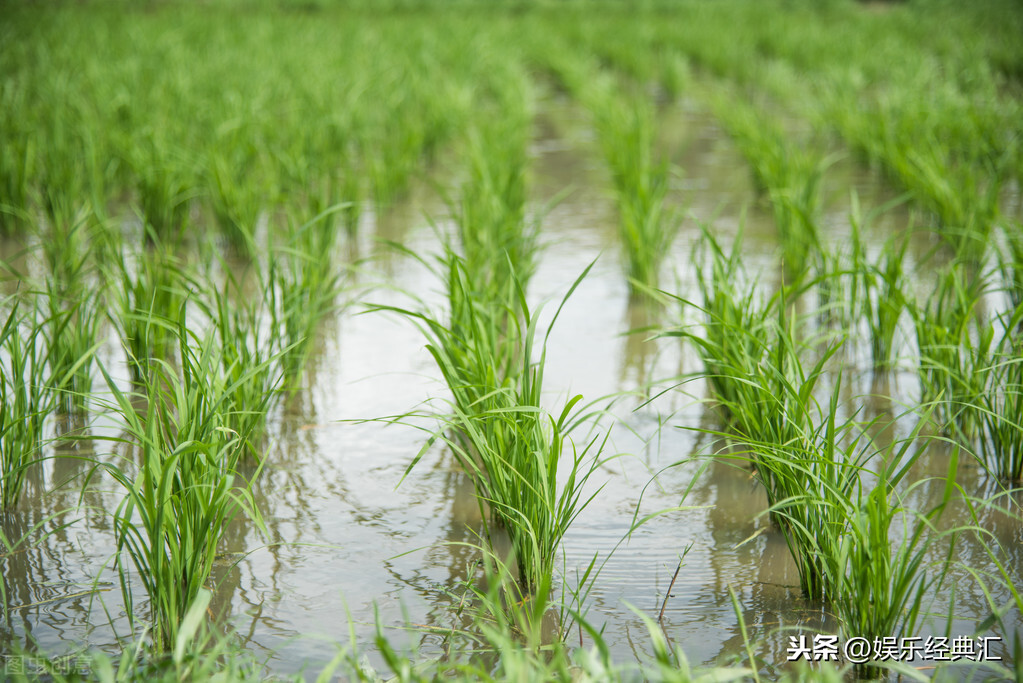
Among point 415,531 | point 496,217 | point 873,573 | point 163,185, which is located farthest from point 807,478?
point 163,185

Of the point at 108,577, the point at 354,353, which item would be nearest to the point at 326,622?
the point at 108,577

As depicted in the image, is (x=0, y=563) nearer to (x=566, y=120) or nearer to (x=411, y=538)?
(x=411, y=538)

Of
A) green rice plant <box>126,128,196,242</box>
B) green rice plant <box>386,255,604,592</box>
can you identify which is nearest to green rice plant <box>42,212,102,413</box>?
green rice plant <box>386,255,604,592</box>

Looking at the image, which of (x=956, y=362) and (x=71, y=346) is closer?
(x=956, y=362)

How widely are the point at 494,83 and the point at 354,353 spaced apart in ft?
20.0

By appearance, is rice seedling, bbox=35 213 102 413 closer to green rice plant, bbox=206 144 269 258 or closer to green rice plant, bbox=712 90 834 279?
green rice plant, bbox=206 144 269 258

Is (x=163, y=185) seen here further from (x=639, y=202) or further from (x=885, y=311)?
(x=885, y=311)

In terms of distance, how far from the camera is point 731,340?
2.32 meters

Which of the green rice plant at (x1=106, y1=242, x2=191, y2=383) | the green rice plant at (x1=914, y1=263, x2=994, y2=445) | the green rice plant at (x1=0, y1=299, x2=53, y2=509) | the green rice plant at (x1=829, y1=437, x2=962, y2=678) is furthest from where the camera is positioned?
the green rice plant at (x1=106, y1=242, x2=191, y2=383)

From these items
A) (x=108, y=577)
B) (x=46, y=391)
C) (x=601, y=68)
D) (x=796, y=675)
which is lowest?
(x=796, y=675)

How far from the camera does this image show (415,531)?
2.13 meters

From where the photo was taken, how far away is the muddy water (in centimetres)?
177

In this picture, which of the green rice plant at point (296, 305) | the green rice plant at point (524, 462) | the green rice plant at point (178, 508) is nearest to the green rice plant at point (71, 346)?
the green rice plant at point (178, 508)

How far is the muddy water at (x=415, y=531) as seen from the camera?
69.6 inches
